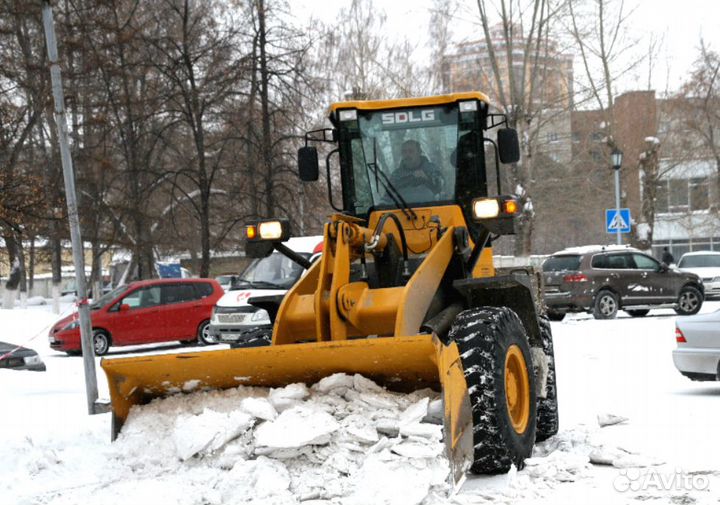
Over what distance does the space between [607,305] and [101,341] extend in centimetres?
1213

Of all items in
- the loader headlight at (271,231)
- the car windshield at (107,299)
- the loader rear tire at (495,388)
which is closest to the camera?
the loader rear tire at (495,388)

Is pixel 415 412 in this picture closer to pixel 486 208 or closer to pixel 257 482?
pixel 257 482

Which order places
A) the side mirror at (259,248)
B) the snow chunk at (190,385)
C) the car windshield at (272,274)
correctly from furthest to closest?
the car windshield at (272,274) < the side mirror at (259,248) < the snow chunk at (190,385)

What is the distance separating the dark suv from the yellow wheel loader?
52.5ft

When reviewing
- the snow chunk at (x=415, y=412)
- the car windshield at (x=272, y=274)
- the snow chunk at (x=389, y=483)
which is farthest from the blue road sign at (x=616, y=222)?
the snow chunk at (x=389, y=483)

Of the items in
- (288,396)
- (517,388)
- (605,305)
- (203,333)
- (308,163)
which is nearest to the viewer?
(288,396)

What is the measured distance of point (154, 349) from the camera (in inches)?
896


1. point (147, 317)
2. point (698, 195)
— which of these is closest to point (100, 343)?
point (147, 317)

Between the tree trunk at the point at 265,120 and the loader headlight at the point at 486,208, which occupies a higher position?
the tree trunk at the point at 265,120

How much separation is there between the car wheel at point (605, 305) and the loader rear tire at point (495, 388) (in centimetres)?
1805

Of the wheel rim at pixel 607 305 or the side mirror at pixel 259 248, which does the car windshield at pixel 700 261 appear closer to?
the wheel rim at pixel 607 305

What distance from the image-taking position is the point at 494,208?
7.36 metres

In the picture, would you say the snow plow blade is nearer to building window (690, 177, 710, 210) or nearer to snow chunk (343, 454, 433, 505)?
snow chunk (343, 454, 433, 505)

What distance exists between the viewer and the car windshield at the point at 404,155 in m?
8.45
